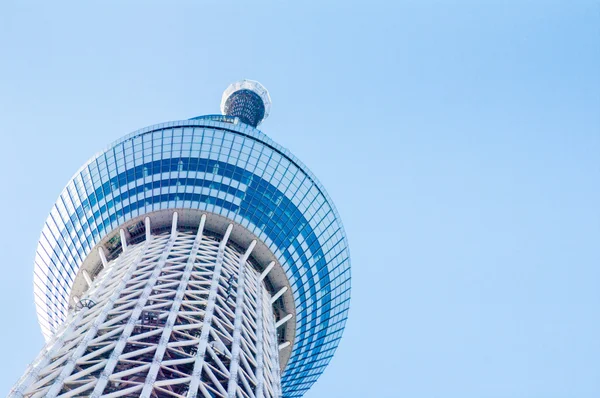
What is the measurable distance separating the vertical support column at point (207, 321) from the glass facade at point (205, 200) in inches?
206

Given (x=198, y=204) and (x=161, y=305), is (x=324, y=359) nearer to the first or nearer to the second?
(x=198, y=204)

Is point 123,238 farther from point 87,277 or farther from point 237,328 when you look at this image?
point 237,328

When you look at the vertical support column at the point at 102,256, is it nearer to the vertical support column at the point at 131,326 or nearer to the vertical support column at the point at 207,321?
the vertical support column at the point at 131,326

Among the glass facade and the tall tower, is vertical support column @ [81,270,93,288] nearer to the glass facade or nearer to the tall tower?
the tall tower

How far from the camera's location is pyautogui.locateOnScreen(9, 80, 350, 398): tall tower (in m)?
44.2

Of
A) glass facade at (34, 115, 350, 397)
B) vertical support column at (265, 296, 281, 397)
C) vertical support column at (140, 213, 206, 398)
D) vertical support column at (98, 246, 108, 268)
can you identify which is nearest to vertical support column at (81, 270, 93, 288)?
glass facade at (34, 115, 350, 397)

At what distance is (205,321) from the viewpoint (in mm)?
45688

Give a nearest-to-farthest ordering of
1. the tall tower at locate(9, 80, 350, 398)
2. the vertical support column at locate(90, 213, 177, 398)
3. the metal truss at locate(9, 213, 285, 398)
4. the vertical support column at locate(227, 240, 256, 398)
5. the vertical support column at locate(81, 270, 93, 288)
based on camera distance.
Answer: the vertical support column at locate(90, 213, 177, 398), the metal truss at locate(9, 213, 285, 398), the vertical support column at locate(227, 240, 256, 398), the tall tower at locate(9, 80, 350, 398), the vertical support column at locate(81, 270, 93, 288)

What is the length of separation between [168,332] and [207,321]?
398 centimetres

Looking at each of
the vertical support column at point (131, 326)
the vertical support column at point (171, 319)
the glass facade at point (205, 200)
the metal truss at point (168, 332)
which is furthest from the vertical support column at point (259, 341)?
the vertical support column at point (131, 326)

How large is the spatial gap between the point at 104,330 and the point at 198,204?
21.6 m

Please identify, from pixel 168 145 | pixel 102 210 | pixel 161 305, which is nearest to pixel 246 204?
pixel 168 145

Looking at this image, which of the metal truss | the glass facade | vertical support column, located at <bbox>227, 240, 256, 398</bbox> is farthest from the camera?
the glass facade

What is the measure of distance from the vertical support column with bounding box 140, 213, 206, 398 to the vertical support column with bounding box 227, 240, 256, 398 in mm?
4853
